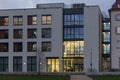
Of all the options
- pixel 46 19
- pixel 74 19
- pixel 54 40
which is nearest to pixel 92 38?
pixel 74 19

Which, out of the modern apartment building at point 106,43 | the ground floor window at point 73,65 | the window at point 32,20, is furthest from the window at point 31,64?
the modern apartment building at point 106,43

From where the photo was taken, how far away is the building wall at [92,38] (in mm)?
84113

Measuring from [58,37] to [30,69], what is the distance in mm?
9729

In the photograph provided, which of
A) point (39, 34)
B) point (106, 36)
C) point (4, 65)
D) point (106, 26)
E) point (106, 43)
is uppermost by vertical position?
point (106, 26)

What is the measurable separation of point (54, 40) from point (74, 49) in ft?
Result: 16.5

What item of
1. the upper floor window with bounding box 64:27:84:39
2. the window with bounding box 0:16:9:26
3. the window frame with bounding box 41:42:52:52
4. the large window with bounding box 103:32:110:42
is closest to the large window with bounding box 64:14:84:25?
the upper floor window with bounding box 64:27:84:39

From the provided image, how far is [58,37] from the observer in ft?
286

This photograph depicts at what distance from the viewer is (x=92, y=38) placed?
281 ft

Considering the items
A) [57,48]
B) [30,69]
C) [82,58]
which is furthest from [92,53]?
[30,69]

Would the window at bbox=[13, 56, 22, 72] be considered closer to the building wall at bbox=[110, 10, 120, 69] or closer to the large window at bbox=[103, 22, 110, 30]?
the building wall at bbox=[110, 10, 120, 69]

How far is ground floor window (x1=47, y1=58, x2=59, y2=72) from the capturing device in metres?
85.5

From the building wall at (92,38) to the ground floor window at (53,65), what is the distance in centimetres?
653

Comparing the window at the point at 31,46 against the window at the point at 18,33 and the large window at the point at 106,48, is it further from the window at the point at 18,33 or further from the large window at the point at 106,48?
the large window at the point at 106,48

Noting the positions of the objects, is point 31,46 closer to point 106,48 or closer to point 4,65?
point 4,65
